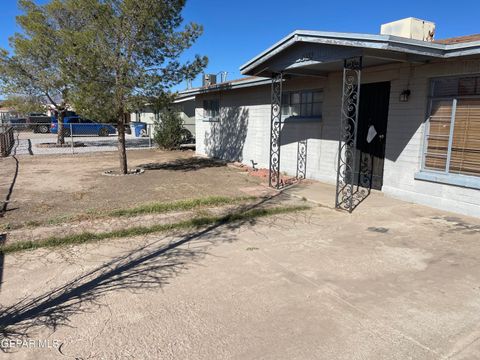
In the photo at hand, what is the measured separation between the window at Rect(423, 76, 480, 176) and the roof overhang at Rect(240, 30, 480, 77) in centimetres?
69

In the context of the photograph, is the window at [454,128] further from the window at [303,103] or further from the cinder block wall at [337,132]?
the window at [303,103]

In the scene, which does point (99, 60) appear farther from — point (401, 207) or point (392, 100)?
point (401, 207)

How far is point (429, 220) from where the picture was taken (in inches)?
253

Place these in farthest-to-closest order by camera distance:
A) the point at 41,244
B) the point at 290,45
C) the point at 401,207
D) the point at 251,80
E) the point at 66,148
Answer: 1. the point at 66,148
2. the point at 251,80
3. the point at 290,45
4. the point at 401,207
5. the point at 41,244

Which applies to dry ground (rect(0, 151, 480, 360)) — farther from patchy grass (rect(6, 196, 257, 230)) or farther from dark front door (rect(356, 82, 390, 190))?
dark front door (rect(356, 82, 390, 190))

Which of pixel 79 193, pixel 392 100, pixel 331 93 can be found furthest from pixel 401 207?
pixel 79 193

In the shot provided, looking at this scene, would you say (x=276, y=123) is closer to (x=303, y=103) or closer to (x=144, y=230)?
(x=303, y=103)

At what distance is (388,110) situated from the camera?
8.01 m

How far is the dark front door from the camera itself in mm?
8297

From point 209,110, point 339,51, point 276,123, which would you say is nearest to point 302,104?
point 276,123

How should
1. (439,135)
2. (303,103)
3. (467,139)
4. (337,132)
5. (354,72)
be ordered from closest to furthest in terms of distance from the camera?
(467,139) < (439,135) < (354,72) < (337,132) < (303,103)

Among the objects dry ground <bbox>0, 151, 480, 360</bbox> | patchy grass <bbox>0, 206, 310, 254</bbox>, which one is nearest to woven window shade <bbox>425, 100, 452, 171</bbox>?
dry ground <bbox>0, 151, 480, 360</bbox>

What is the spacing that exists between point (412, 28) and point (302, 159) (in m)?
4.56

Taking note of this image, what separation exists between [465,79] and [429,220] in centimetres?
266
